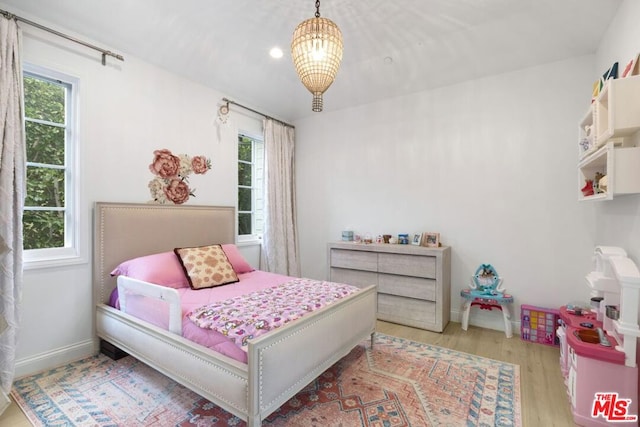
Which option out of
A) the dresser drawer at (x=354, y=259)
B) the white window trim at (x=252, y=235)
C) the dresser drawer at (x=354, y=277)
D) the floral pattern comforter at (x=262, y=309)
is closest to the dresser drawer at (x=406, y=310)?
the dresser drawer at (x=354, y=277)

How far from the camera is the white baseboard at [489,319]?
9.97 ft

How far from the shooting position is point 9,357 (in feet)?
6.51

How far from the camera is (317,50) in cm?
162

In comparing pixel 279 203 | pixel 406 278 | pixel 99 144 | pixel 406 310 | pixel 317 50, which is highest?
pixel 317 50

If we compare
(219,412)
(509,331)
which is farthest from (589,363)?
(219,412)

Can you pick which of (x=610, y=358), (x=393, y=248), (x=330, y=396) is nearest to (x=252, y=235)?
(x=393, y=248)

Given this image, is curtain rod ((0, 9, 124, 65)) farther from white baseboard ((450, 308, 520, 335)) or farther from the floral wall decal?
white baseboard ((450, 308, 520, 335))

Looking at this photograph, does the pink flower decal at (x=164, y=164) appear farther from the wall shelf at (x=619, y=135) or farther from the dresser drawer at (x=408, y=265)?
the wall shelf at (x=619, y=135)

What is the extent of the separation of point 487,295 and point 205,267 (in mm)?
2744

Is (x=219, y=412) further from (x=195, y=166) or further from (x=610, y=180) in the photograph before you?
(x=610, y=180)

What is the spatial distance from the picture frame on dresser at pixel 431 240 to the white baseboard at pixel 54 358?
3326 millimetres

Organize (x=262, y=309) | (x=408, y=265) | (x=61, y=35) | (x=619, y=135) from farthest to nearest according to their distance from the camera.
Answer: (x=408, y=265) → (x=61, y=35) → (x=262, y=309) → (x=619, y=135)

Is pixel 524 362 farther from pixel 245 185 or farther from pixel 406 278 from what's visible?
pixel 245 185

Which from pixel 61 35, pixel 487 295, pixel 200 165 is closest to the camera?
pixel 61 35
